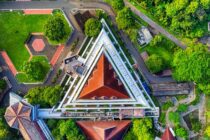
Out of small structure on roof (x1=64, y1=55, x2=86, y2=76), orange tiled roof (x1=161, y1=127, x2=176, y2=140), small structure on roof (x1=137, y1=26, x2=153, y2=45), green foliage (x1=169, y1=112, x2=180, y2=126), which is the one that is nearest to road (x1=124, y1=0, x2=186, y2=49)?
small structure on roof (x1=137, y1=26, x2=153, y2=45)

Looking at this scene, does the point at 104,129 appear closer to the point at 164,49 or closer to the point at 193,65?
the point at 164,49

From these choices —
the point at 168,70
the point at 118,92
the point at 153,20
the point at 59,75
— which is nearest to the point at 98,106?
the point at 118,92

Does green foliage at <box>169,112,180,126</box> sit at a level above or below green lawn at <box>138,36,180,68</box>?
below

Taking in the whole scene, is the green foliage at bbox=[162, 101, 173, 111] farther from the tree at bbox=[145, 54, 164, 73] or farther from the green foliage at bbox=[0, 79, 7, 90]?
the green foliage at bbox=[0, 79, 7, 90]

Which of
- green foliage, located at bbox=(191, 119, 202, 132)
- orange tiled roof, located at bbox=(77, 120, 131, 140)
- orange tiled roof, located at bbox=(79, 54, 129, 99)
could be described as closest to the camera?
orange tiled roof, located at bbox=(79, 54, 129, 99)

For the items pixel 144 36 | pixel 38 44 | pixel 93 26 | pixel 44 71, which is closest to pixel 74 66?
pixel 44 71

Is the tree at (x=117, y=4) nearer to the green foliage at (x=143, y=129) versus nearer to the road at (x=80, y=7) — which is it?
the road at (x=80, y=7)
